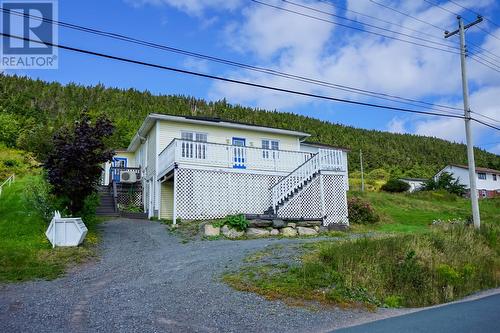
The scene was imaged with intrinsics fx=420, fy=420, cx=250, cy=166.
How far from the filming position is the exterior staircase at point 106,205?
21464mm

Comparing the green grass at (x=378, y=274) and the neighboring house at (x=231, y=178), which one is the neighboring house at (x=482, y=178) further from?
the green grass at (x=378, y=274)

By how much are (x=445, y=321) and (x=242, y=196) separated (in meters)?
13.3

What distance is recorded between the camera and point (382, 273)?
32.2ft

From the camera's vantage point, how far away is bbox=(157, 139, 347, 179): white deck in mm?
18781

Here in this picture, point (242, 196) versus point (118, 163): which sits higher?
point (118, 163)

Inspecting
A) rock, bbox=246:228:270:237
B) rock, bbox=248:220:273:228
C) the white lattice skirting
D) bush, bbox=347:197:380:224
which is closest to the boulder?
rock, bbox=248:220:273:228

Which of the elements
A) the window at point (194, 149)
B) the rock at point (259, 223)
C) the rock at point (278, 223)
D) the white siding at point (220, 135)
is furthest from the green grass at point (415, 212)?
the window at point (194, 149)

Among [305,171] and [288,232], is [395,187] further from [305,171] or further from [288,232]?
[288,232]

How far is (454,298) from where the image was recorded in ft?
32.3

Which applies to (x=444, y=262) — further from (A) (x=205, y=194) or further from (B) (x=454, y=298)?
(A) (x=205, y=194)

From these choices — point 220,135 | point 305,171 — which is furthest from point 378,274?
point 220,135

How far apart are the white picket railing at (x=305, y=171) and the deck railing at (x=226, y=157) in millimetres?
1541

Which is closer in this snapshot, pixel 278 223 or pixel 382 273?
pixel 382 273

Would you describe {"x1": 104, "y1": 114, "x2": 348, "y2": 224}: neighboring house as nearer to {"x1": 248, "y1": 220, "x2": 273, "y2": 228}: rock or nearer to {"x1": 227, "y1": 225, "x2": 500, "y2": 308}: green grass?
{"x1": 248, "y1": 220, "x2": 273, "y2": 228}: rock
